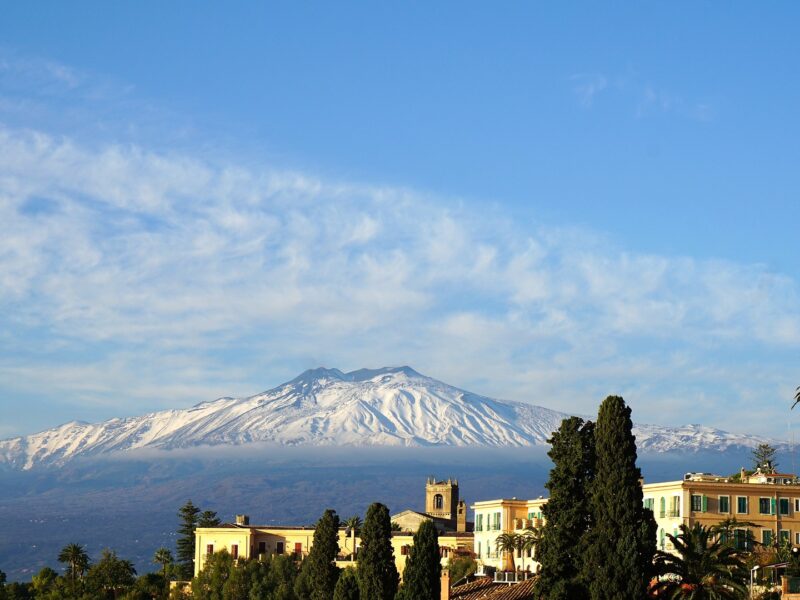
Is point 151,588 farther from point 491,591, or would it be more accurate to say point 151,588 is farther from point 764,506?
point 764,506

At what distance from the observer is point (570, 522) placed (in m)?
69.6

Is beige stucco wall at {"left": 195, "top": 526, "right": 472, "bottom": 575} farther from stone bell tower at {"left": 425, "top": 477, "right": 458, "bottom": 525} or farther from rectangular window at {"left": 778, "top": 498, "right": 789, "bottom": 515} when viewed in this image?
rectangular window at {"left": 778, "top": 498, "right": 789, "bottom": 515}

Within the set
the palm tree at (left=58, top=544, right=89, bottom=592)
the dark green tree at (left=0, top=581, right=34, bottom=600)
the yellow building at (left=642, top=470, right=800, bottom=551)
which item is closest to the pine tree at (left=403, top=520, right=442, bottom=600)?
the yellow building at (left=642, top=470, right=800, bottom=551)

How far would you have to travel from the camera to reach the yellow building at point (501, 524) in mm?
115438

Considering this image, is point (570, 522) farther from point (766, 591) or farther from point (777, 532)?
point (777, 532)

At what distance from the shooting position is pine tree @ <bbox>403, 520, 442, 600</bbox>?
262 feet

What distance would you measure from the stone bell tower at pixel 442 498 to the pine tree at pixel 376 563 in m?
108

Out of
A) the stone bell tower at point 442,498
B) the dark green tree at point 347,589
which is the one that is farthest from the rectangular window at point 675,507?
the stone bell tower at point 442,498

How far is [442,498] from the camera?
19925 cm

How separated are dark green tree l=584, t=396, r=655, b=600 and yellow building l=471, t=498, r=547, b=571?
154 feet

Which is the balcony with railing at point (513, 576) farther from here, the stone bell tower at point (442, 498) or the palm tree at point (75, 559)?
the stone bell tower at point (442, 498)

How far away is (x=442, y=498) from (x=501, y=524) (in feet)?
257

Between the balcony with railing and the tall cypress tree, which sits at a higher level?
the tall cypress tree

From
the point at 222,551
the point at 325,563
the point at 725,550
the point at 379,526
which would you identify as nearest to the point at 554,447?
the point at 725,550
